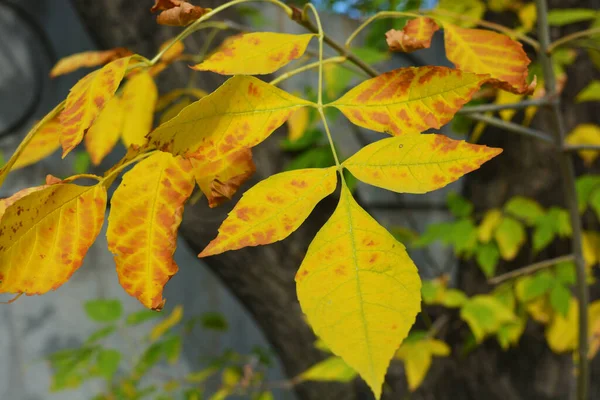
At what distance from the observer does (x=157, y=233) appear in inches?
8.7

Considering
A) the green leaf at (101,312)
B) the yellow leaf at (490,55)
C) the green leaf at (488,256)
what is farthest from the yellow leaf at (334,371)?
the yellow leaf at (490,55)

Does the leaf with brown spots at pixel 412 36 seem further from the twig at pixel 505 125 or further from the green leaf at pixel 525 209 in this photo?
the green leaf at pixel 525 209

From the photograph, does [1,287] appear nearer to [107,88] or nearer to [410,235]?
[107,88]

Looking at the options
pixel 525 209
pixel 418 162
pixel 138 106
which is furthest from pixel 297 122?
pixel 418 162

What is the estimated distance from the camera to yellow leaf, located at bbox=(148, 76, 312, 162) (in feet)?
0.68

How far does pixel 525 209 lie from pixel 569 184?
396 millimetres

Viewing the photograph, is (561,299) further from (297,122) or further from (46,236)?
(46,236)

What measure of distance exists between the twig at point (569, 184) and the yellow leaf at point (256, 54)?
0.26 metres

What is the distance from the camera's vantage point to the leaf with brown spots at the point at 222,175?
0.79ft

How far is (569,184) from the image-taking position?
1.53 feet

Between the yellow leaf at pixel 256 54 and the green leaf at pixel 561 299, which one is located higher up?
the yellow leaf at pixel 256 54

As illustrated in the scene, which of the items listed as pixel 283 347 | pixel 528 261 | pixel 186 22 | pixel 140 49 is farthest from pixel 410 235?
pixel 186 22

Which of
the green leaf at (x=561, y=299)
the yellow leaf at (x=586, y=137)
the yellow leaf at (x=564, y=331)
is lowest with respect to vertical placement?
the yellow leaf at (x=564, y=331)

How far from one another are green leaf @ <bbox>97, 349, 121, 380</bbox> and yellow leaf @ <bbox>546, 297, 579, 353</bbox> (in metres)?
0.72
